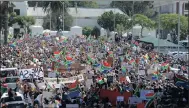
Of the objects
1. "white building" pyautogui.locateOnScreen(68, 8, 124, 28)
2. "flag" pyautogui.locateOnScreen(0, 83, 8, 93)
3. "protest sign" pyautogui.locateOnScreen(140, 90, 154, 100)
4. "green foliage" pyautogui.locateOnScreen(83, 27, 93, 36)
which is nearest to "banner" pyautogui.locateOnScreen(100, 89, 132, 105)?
"protest sign" pyautogui.locateOnScreen(140, 90, 154, 100)

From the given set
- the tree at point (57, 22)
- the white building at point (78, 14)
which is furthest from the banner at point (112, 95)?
the white building at point (78, 14)

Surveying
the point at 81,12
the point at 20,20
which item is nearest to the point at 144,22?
the point at 20,20

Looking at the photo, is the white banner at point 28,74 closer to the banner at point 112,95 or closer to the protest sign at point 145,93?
the banner at point 112,95

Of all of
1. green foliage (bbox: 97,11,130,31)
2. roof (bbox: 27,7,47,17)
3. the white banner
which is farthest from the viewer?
roof (bbox: 27,7,47,17)

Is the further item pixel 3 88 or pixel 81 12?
pixel 81 12

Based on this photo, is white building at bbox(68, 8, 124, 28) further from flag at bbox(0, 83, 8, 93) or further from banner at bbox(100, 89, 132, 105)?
banner at bbox(100, 89, 132, 105)

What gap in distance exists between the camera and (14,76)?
23.0 meters

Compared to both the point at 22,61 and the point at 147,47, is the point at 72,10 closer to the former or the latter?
the point at 147,47

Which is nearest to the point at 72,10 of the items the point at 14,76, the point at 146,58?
the point at 146,58

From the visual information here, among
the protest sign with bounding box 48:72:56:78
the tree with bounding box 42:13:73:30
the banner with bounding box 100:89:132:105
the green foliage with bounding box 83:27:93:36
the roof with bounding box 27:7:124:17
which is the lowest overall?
the banner with bounding box 100:89:132:105

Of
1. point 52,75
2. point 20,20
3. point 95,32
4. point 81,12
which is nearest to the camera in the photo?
point 52,75

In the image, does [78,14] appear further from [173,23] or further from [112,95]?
[112,95]

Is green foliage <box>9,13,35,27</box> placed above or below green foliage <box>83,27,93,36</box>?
above

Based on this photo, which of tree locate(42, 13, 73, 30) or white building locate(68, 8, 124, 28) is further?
white building locate(68, 8, 124, 28)
